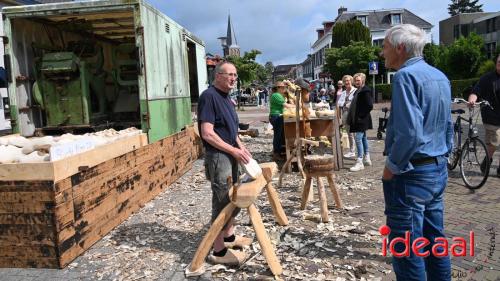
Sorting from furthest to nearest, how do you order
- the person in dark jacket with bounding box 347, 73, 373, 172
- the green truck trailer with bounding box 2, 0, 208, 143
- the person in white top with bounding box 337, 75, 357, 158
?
the person in white top with bounding box 337, 75, 357, 158
the person in dark jacket with bounding box 347, 73, 373, 172
the green truck trailer with bounding box 2, 0, 208, 143

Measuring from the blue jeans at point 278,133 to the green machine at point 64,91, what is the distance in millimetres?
3830

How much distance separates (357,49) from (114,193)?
4369cm

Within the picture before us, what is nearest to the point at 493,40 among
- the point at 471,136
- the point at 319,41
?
the point at 319,41

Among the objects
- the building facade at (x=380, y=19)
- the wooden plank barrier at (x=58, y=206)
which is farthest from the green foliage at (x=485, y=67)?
the wooden plank barrier at (x=58, y=206)

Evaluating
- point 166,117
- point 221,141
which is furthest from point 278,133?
point 221,141

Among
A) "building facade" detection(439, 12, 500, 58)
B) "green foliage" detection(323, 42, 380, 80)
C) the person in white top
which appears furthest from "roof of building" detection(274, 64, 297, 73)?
the person in white top

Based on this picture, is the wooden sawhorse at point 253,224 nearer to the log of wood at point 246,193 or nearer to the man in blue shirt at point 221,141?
the log of wood at point 246,193

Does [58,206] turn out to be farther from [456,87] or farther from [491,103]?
[456,87]

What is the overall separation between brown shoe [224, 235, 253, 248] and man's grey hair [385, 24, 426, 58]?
265cm

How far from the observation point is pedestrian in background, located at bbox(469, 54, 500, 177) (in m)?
6.95

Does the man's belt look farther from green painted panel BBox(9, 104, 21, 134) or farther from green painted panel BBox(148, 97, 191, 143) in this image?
green painted panel BBox(9, 104, 21, 134)

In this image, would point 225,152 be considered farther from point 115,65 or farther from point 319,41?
point 319,41

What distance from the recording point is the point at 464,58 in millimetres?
40500

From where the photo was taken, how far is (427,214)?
313 cm
